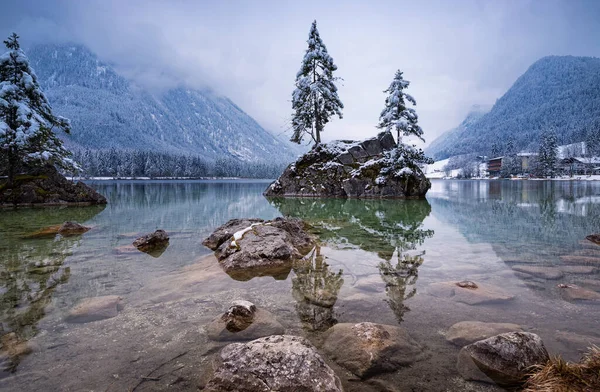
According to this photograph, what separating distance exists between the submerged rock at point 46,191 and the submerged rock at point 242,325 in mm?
30296

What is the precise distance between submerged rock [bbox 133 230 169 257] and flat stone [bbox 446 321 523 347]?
8.95 m

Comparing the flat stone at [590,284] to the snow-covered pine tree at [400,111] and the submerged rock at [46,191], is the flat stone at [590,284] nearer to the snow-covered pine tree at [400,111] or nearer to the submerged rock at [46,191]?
the snow-covered pine tree at [400,111]

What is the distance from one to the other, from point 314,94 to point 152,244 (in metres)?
32.2

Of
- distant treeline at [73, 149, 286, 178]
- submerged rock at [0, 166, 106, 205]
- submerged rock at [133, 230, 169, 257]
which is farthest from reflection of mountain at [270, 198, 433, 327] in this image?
Answer: distant treeline at [73, 149, 286, 178]

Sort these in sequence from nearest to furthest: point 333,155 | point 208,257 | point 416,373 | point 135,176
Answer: point 416,373 < point 208,257 < point 333,155 < point 135,176

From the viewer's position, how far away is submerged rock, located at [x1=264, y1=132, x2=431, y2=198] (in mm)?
34125

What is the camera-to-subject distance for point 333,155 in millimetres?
39312

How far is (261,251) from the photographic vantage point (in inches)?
356

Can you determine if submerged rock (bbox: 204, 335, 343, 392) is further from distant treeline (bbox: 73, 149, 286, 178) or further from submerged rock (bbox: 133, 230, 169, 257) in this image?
distant treeline (bbox: 73, 149, 286, 178)

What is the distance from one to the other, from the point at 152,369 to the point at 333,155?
121 ft

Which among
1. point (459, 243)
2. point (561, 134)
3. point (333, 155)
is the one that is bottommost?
point (459, 243)

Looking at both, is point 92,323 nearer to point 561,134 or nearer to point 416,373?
point 416,373

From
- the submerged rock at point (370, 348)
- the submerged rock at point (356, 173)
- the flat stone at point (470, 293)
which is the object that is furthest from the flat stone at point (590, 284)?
the submerged rock at point (356, 173)

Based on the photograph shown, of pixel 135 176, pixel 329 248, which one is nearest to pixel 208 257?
pixel 329 248
